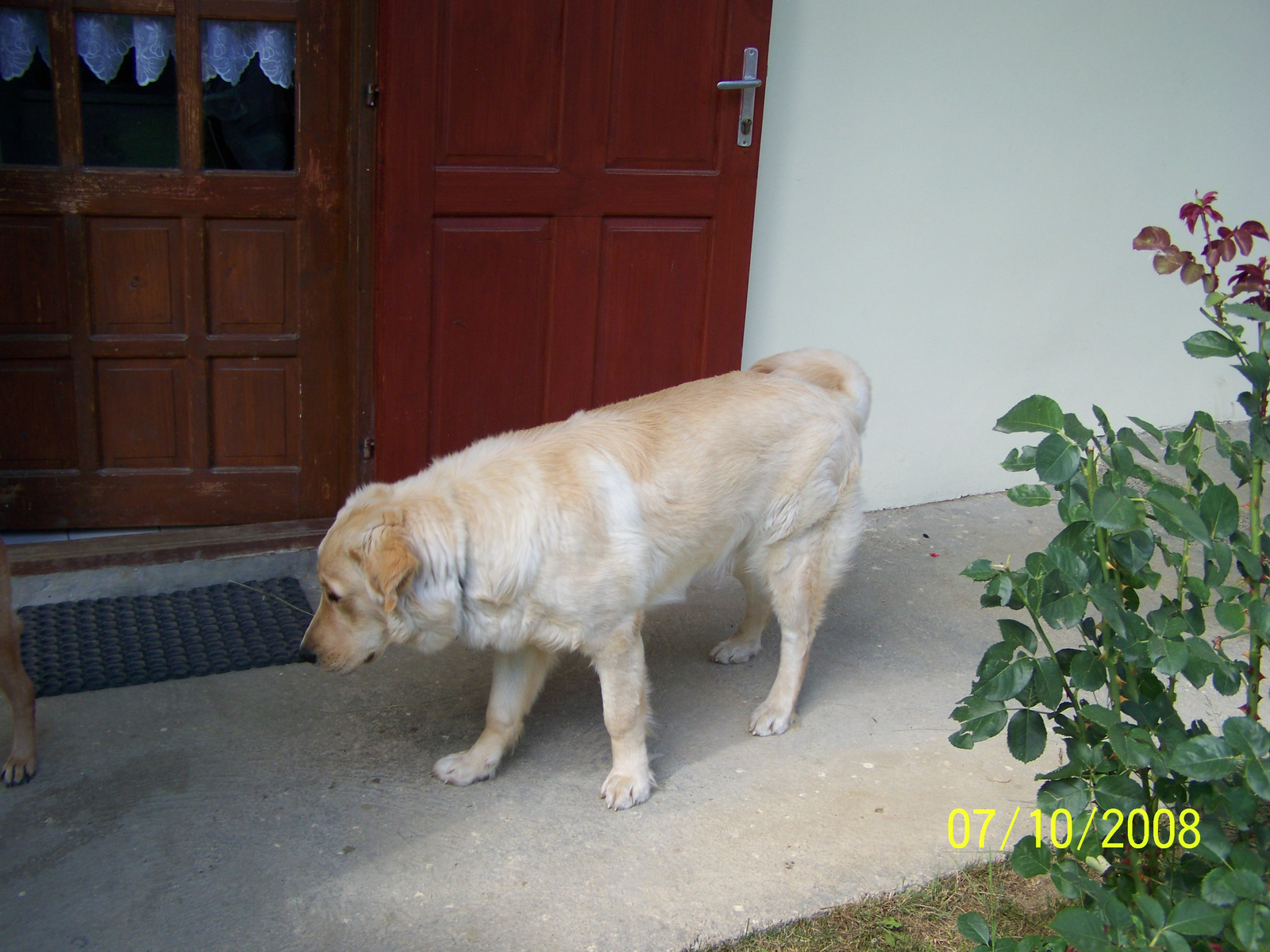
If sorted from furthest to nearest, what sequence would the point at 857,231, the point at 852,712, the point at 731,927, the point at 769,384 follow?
the point at 857,231
the point at 852,712
the point at 769,384
the point at 731,927

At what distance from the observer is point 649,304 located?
432 centimetres

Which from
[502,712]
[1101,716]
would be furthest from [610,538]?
[1101,716]

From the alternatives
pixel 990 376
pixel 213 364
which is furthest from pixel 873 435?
pixel 213 364

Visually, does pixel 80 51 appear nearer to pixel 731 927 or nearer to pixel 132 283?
pixel 132 283

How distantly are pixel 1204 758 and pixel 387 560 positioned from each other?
5.62 feet

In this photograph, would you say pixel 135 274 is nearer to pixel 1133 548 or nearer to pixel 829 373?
pixel 829 373

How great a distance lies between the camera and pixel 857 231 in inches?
185

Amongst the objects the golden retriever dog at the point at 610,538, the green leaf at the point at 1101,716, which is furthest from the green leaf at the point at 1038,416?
the golden retriever dog at the point at 610,538

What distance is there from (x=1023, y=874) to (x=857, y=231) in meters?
3.24

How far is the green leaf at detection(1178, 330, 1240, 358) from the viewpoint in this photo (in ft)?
6.11

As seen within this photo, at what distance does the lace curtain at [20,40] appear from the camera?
373 cm

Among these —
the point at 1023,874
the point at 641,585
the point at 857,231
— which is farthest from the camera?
the point at 857,231

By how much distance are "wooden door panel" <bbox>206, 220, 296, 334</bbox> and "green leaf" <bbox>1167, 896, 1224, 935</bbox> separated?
11.7 ft

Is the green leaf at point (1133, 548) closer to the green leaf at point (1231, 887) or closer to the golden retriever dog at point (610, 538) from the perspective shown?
the green leaf at point (1231, 887)
